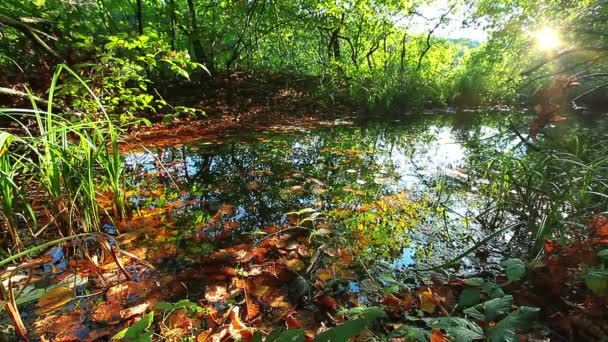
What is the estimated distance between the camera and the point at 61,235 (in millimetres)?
1500

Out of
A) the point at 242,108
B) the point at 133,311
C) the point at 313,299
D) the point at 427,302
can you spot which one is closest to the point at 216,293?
the point at 133,311

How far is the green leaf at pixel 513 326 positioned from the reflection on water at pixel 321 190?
721 mm

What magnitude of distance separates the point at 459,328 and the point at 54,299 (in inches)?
57.1

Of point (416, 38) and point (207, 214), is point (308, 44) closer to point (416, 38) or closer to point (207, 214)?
point (416, 38)

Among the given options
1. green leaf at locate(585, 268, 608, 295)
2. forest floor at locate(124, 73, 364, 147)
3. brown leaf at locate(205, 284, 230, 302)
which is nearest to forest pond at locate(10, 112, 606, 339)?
brown leaf at locate(205, 284, 230, 302)

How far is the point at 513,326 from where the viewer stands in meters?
0.71

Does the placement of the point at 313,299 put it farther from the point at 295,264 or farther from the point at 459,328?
the point at 459,328

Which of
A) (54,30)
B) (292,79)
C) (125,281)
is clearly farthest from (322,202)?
(292,79)

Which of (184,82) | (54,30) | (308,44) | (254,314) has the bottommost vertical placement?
(254,314)

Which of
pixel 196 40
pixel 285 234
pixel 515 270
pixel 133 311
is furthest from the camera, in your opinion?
pixel 196 40

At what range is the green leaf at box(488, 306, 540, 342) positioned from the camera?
69cm

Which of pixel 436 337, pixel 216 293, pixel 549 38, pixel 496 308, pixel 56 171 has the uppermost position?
pixel 549 38

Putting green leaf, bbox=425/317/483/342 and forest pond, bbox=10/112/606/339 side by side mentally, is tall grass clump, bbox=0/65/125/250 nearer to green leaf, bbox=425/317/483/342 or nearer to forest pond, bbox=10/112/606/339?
forest pond, bbox=10/112/606/339

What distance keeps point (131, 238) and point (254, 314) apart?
3.03 ft
